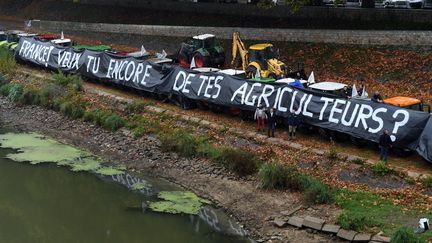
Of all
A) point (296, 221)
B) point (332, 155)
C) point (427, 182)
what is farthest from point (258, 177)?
point (427, 182)

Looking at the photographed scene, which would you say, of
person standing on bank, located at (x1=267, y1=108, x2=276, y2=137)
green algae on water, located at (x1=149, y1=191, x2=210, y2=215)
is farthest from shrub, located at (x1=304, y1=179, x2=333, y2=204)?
person standing on bank, located at (x1=267, y1=108, x2=276, y2=137)

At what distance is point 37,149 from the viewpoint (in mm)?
28594

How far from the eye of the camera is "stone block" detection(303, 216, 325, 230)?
59.8ft

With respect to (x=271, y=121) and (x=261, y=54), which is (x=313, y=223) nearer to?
(x=271, y=121)

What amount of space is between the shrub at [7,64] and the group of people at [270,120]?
22009 millimetres

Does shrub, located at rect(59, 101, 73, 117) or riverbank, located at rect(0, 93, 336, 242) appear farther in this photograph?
shrub, located at rect(59, 101, 73, 117)

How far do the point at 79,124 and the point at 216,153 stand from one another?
1034cm

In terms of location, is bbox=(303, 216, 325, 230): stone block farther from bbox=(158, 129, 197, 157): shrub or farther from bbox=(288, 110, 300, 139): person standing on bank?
bbox=(158, 129, 197, 157): shrub

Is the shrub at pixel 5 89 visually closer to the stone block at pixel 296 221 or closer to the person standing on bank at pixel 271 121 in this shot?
the person standing on bank at pixel 271 121

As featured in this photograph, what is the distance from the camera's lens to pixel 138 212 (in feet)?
70.0

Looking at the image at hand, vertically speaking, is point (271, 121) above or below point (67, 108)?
above

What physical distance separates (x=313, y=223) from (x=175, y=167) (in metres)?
8.36

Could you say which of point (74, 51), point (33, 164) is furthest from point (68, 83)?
point (33, 164)

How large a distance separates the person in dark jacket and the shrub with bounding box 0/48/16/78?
28380 millimetres
